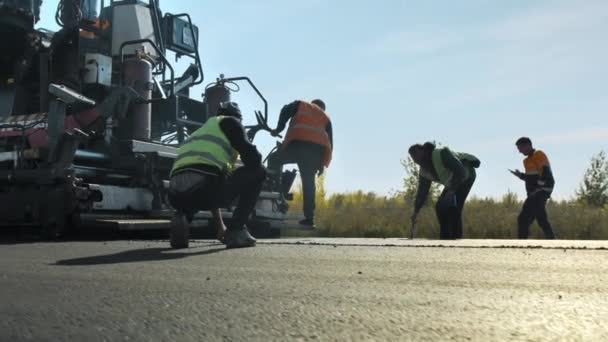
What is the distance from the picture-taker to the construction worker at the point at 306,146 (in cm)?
877

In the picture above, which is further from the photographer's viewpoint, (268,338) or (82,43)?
(82,43)

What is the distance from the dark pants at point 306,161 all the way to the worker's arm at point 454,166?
5.50 feet

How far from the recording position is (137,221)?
643 cm

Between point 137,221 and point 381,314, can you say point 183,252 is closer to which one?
point 137,221

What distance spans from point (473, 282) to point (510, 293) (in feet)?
1.17

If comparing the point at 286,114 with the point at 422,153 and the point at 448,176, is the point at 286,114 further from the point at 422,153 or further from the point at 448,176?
the point at 448,176

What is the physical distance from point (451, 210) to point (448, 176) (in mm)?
418

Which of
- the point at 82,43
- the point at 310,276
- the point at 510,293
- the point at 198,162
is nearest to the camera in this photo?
the point at 510,293

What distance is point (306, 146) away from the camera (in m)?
8.85

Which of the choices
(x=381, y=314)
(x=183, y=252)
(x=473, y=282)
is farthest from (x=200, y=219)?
(x=381, y=314)

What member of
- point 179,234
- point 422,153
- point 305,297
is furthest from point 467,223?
point 305,297

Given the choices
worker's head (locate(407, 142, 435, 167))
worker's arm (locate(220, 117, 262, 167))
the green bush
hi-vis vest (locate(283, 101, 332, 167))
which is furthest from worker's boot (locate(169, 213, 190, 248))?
the green bush

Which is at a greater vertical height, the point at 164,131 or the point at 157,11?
the point at 157,11

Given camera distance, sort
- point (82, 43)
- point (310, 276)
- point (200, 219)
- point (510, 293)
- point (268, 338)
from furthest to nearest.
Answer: point (82, 43) < point (200, 219) < point (310, 276) < point (510, 293) < point (268, 338)
